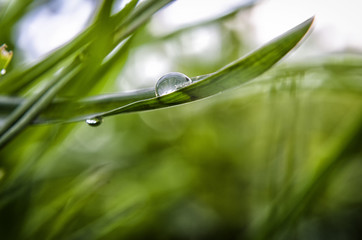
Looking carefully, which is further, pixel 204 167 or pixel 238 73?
pixel 204 167

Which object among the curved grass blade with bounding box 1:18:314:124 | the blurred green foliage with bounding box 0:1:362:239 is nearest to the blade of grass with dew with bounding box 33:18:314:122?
the curved grass blade with bounding box 1:18:314:124

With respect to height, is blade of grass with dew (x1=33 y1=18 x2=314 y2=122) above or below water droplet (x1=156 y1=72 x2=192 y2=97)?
below

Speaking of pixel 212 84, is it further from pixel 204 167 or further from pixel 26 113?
pixel 204 167

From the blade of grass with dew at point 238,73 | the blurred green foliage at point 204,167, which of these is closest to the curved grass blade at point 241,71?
the blade of grass with dew at point 238,73

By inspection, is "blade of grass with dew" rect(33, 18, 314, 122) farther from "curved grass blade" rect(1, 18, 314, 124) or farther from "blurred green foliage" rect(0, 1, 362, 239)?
"blurred green foliage" rect(0, 1, 362, 239)

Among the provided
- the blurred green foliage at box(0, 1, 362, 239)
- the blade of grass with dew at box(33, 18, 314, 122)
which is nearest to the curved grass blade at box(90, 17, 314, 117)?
the blade of grass with dew at box(33, 18, 314, 122)

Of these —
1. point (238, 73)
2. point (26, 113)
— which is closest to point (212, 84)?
point (238, 73)

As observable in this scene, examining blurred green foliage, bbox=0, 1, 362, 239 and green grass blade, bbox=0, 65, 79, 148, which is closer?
green grass blade, bbox=0, 65, 79, 148

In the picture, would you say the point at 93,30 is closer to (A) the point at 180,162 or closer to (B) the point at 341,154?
(B) the point at 341,154
